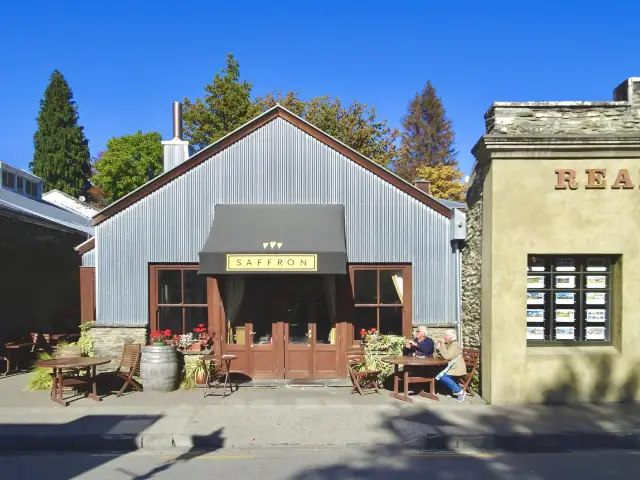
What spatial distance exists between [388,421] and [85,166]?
4593 centimetres

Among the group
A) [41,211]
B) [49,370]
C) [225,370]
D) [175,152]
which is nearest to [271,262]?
[225,370]

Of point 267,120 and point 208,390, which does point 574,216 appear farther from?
point 208,390

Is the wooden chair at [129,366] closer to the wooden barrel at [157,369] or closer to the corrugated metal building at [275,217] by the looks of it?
the wooden barrel at [157,369]

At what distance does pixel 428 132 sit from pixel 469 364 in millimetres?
48442

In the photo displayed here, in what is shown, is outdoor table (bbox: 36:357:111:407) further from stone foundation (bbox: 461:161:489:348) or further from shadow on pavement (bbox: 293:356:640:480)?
stone foundation (bbox: 461:161:489:348)

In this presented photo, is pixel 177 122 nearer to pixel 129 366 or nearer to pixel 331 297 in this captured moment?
pixel 129 366

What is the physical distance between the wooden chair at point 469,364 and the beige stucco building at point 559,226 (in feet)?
1.32

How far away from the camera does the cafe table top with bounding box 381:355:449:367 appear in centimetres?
914

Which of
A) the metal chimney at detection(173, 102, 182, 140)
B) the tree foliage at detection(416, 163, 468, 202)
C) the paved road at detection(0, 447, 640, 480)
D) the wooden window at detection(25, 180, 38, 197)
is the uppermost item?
the tree foliage at detection(416, 163, 468, 202)

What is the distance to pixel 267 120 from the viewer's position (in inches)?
435

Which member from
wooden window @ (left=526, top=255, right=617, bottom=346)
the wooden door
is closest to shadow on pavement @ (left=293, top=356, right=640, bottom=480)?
wooden window @ (left=526, top=255, right=617, bottom=346)

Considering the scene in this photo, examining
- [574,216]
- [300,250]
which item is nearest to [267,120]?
[300,250]

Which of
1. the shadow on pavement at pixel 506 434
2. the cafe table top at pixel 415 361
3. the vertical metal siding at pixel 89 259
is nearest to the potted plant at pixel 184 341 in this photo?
the vertical metal siding at pixel 89 259

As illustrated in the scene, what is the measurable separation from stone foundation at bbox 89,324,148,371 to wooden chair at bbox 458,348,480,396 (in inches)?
259
